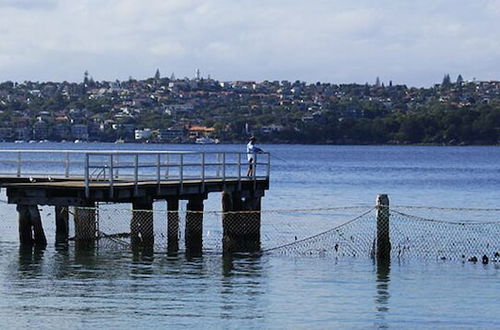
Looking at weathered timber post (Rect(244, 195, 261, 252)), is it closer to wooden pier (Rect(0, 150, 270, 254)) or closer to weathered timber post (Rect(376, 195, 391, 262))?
wooden pier (Rect(0, 150, 270, 254))

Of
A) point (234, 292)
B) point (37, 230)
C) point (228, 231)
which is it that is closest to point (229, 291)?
point (234, 292)

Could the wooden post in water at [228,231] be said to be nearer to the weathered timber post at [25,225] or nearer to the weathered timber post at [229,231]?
the weathered timber post at [229,231]

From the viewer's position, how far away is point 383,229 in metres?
36.4

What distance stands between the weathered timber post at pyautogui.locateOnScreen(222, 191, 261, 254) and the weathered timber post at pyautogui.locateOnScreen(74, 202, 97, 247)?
3.77m

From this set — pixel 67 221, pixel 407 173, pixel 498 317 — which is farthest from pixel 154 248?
pixel 407 173

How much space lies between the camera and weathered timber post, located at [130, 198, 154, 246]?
39.6 metres

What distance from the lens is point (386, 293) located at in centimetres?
3212

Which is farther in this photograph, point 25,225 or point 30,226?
point 30,226

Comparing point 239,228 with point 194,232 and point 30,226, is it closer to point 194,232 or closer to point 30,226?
point 194,232

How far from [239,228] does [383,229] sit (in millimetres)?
5698

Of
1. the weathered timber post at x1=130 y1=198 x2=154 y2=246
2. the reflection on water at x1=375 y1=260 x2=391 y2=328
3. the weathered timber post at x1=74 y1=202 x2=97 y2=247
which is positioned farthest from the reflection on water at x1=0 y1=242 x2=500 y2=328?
the weathered timber post at x1=130 y1=198 x2=154 y2=246

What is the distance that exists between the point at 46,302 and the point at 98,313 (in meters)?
1.74

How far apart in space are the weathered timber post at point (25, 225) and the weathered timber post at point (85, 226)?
1453 mm

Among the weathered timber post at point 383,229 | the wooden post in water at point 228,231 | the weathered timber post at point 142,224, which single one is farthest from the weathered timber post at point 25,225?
the weathered timber post at point 383,229
